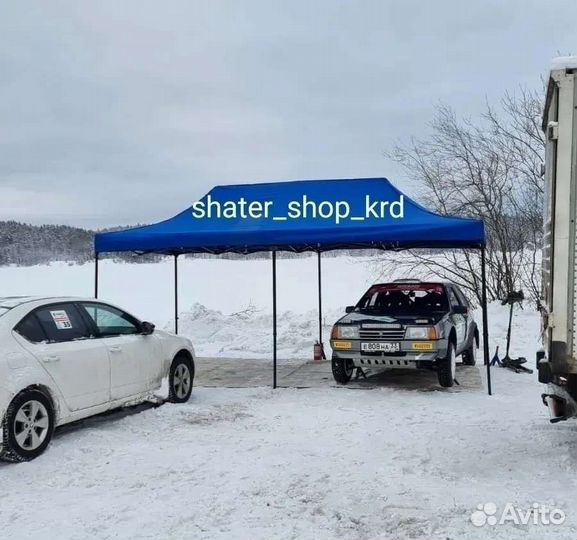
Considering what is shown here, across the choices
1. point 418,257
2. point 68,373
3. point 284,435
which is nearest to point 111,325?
point 68,373

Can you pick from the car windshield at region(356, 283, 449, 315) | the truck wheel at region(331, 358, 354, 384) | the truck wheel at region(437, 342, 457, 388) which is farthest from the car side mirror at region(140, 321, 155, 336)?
the truck wheel at region(437, 342, 457, 388)

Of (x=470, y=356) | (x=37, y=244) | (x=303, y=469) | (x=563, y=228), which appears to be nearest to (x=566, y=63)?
(x=563, y=228)

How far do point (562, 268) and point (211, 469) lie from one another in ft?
11.2

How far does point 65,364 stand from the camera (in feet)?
20.5

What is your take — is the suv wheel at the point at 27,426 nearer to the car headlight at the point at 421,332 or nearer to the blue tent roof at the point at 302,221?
the blue tent roof at the point at 302,221

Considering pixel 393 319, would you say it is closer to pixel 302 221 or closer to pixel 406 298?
pixel 406 298

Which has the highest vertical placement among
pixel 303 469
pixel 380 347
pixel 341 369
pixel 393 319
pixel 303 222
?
pixel 303 222

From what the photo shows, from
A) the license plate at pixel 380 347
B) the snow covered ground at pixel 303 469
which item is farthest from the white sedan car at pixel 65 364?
the license plate at pixel 380 347

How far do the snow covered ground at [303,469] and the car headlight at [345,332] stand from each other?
81 centimetres

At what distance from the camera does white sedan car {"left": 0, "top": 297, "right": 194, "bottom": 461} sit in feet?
18.6

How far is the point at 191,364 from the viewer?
8.77 metres

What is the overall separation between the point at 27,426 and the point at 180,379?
2881 mm

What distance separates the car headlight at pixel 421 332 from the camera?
8.96 m

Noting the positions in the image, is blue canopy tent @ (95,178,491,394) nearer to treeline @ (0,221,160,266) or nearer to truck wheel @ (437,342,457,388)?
truck wheel @ (437,342,457,388)
